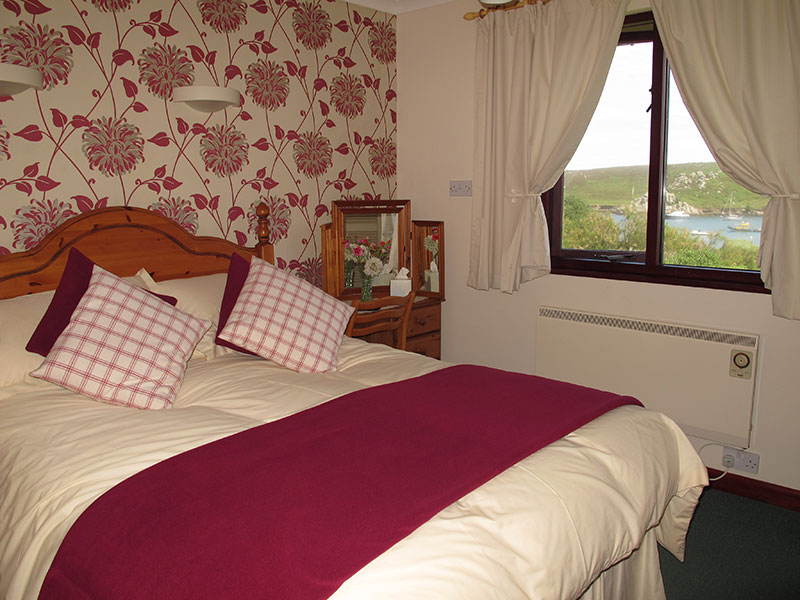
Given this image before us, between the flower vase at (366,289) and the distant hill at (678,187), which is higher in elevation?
the distant hill at (678,187)

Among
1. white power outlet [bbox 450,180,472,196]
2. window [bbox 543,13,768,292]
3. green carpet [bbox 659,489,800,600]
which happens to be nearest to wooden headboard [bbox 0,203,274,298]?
white power outlet [bbox 450,180,472,196]

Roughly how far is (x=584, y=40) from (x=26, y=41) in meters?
2.57

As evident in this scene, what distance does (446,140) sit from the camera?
4008 millimetres

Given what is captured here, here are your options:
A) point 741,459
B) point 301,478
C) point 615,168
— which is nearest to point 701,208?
point 615,168

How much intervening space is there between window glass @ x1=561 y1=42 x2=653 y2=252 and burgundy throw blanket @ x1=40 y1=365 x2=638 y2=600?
165 cm

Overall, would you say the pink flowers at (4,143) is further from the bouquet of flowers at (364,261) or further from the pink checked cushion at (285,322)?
the bouquet of flowers at (364,261)

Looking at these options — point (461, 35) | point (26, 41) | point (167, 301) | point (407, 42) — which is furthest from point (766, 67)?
point (26, 41)

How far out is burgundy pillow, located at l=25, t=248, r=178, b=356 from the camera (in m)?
2.30

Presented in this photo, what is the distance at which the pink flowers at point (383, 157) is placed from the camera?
4160 millimetres

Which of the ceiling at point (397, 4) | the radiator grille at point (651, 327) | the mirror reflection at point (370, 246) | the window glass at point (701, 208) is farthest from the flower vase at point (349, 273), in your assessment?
the window glass at point (701, 208)

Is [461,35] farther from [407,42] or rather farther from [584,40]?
[584,40]

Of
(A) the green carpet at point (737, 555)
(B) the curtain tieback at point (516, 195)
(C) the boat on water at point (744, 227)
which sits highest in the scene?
(B) the curtain tieback at point (516, 195)

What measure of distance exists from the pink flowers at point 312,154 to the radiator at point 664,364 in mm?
1581

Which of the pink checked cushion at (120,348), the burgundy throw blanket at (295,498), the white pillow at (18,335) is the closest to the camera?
the burgundy throw blanket at (295,498)
